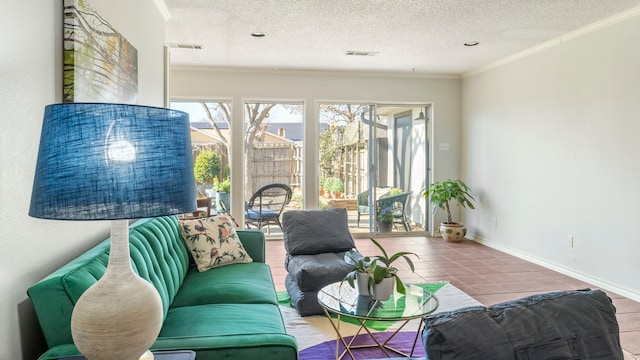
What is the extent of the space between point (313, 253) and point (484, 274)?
1.95 m

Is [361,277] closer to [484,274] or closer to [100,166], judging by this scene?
[100,166]

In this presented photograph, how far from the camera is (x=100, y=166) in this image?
1011 millimetres

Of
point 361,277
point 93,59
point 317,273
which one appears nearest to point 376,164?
point 317,273

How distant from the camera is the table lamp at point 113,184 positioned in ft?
3.29

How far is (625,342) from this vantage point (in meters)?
2.71

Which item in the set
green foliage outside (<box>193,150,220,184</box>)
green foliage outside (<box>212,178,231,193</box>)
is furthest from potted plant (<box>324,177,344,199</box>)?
green foliage outside (<box>193,150,220,184</box>)

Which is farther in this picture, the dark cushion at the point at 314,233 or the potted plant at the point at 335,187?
the potted plant at the point at 335,187

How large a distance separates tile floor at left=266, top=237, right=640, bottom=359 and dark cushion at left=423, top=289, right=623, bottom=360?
2085mm

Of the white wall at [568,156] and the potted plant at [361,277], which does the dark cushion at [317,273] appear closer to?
the potted plant at [361,277]

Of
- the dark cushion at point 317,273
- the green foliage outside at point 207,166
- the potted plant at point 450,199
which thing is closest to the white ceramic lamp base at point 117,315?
the dark cushion at point 317,273

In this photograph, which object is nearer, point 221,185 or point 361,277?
point 361,277

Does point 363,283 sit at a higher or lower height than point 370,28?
lower

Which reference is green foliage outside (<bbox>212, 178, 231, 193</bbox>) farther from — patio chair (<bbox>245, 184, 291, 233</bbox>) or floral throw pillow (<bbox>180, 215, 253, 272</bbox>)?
floral throw pillow (<bbox>180, 215, 253, 272</bbox>)

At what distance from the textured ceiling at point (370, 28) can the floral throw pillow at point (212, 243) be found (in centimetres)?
183
